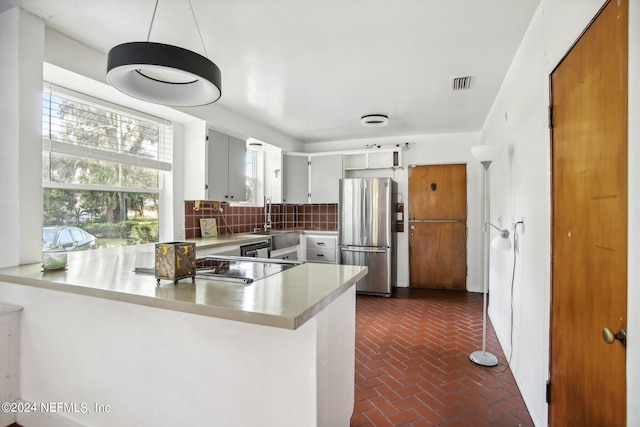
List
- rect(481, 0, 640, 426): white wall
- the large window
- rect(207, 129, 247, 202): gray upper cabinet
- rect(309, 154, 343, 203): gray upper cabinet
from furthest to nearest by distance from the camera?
rect(309, 154, 343, 203): gray upper cabinet < rect(207, 129, 247, 202): gray upper cabinet < the large window < rect(481, 0, 640, 426): white wall

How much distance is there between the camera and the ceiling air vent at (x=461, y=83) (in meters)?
3.05

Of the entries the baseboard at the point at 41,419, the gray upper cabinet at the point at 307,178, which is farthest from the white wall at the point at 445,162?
the baseboard at the point at 41,419

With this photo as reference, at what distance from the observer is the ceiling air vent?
3055mm

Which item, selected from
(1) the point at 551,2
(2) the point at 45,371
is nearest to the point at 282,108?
(1) the point at 551,2

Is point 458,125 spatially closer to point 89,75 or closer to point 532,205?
point 532,205

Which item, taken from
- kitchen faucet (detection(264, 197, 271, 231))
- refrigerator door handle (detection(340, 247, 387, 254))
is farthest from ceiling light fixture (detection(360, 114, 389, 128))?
kitchen faucet (detection(264, 197, 271, 231))

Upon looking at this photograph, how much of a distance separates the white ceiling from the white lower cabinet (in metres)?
2.22

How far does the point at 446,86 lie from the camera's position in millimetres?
3252

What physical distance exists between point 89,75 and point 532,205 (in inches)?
130

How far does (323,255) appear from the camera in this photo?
524 cm

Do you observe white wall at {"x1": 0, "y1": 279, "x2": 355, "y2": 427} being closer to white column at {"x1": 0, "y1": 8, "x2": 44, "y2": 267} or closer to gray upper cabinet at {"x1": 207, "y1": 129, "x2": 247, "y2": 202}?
white column at {"x1": 0, "y1": 8, "x2": 44, "y2": 267}

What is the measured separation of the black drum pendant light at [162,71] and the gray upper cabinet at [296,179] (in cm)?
389

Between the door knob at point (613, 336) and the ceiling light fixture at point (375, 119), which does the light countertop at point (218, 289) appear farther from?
the ceiling light fixture at point (375, 119)

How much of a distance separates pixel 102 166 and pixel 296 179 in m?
3.04
